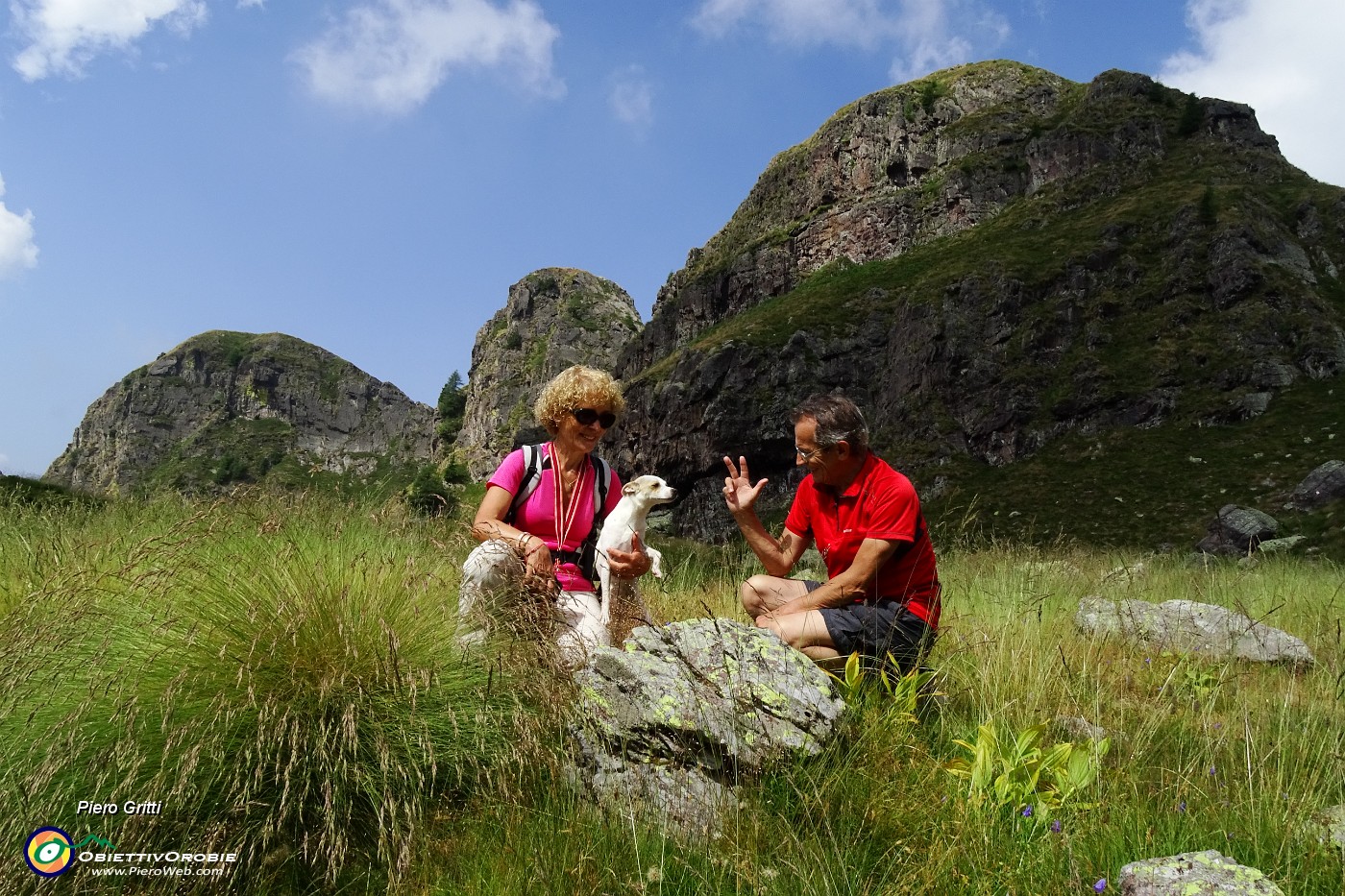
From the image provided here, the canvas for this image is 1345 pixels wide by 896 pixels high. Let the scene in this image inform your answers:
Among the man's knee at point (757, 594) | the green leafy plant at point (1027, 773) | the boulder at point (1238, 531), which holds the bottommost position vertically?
the boulder at point (1238, 531)

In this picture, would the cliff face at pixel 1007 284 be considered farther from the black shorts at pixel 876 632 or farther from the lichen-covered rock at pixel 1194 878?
the lichen-covered rock at pixel 1194 878

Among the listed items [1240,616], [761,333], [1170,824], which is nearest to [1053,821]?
[1170,824]

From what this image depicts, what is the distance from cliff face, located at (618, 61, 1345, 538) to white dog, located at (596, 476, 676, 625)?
136 feet

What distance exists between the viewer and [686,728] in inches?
101

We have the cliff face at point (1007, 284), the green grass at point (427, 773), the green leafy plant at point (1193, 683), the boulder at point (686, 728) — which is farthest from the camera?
the cliff face at point (1007, 284)

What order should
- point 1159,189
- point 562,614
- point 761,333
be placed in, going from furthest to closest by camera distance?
point 761,333 < point 1159,189 < point 562,614

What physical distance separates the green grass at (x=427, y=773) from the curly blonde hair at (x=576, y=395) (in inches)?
59.4

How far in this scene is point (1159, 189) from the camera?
50.9 meters

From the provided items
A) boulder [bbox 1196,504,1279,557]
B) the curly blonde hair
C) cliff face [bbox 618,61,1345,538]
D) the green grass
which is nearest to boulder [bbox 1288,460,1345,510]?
boulder [bbox 1196,504,1279,557]

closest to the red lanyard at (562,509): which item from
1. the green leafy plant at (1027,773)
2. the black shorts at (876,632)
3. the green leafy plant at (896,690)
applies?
the black shorts at (876,632)

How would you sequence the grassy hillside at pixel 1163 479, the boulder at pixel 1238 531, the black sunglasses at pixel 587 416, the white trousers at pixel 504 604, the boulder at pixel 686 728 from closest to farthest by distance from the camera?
the boulder at pixel 686 728, the white trousers at pixel 504 604, the black sunglasses at pixel 587 416, the boulder at pixel 1238 531, the grassy hillside at pixel 1163 479

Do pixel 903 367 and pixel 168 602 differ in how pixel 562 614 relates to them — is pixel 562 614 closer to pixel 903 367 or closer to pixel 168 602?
pixel 168 602

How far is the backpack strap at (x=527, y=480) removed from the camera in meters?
4.25

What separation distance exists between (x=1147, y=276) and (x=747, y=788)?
52.1 m
